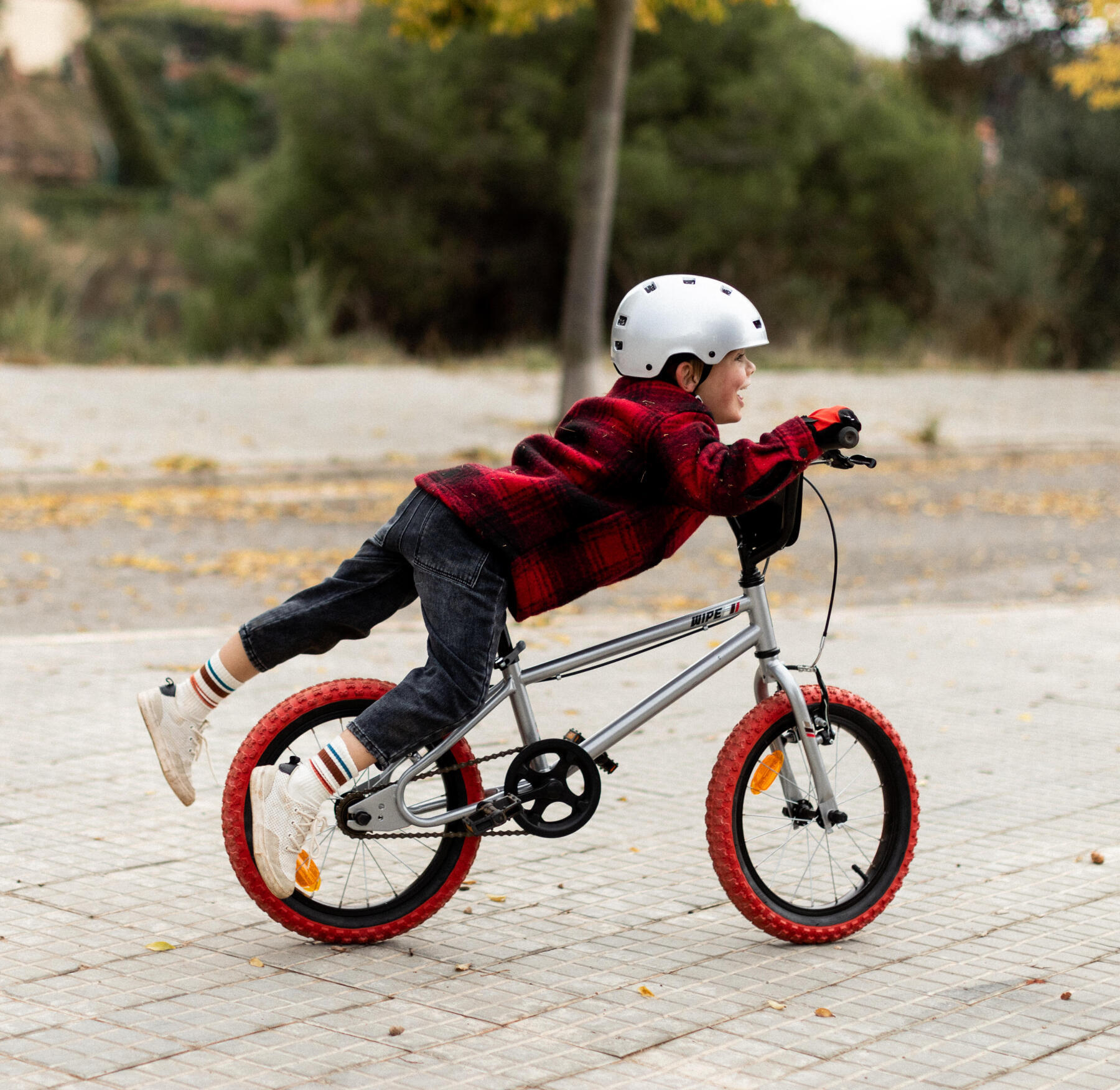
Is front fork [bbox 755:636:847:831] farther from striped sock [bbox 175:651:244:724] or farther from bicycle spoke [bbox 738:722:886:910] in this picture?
striped sock [bbox 175:651:244:724]

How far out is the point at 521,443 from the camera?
388 centimetres

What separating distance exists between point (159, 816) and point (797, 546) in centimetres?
696

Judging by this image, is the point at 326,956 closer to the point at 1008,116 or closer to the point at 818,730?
the point at 818,730

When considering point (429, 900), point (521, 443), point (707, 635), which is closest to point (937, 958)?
point (429, 900)

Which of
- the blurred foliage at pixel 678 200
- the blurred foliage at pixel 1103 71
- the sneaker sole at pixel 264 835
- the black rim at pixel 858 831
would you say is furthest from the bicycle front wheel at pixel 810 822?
the blurred foliage at pixel 678 200

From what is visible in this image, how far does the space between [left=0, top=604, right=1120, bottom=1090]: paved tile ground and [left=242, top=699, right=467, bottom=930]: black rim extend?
0.29 ft

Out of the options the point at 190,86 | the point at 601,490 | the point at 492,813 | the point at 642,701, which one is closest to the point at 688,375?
the point at 601,490

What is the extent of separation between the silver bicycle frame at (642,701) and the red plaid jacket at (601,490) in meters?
0.15

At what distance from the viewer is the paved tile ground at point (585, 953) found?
3156mm

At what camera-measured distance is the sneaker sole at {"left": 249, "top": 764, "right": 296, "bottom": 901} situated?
3586mm

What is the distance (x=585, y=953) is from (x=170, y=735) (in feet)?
3.61

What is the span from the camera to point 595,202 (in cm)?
1486

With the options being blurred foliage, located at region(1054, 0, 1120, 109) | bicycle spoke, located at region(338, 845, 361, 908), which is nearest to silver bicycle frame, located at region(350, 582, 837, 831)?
bicycle spoke, located at region(338, 845, 361, 908)

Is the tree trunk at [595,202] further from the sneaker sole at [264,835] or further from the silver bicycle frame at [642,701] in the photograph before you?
the sneaker sole at [264,835]
